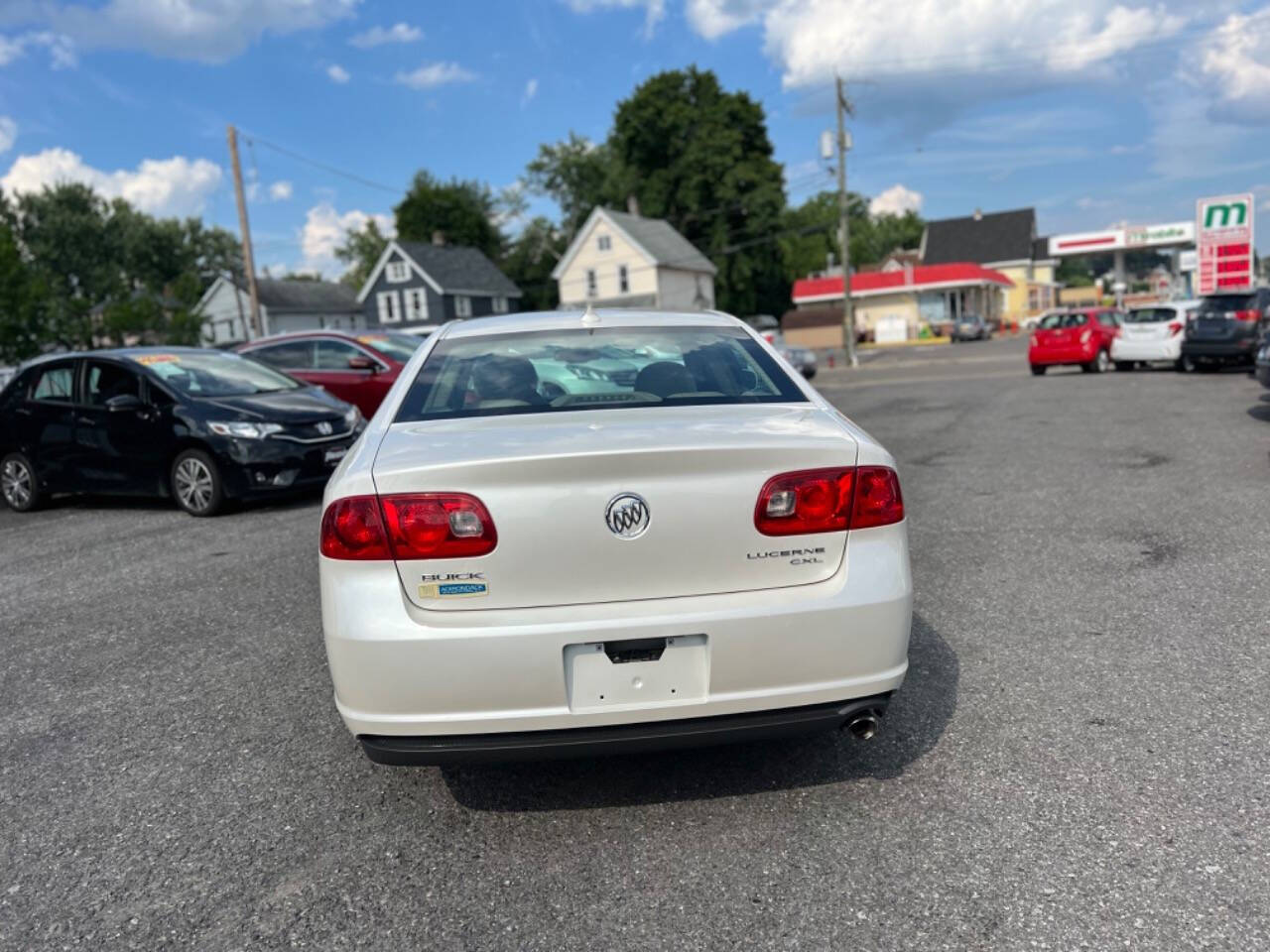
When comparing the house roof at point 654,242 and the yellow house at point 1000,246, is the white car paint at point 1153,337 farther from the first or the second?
the yellow house at point 1000,246

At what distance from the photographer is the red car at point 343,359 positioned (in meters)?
13.2

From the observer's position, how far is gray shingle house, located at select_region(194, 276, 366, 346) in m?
65.9

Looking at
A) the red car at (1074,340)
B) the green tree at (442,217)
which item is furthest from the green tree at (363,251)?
the red car at (1074,340)

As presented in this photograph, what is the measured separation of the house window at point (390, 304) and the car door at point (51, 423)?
55.9m

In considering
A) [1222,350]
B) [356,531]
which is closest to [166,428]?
[356,531]

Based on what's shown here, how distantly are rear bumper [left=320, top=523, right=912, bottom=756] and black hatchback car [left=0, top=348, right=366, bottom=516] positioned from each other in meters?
6.51

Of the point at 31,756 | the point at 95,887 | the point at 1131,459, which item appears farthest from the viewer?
the point at 1131,459

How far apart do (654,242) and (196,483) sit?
2205 inches

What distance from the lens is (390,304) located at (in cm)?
6481

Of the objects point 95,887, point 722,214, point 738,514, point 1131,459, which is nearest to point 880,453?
point 738,514

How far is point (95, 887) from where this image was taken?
2963 millimetres

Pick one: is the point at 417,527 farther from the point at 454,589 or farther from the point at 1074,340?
the point at 1074,340

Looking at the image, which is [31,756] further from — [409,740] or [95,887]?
[409,740]

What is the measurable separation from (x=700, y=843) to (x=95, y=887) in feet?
5.78
